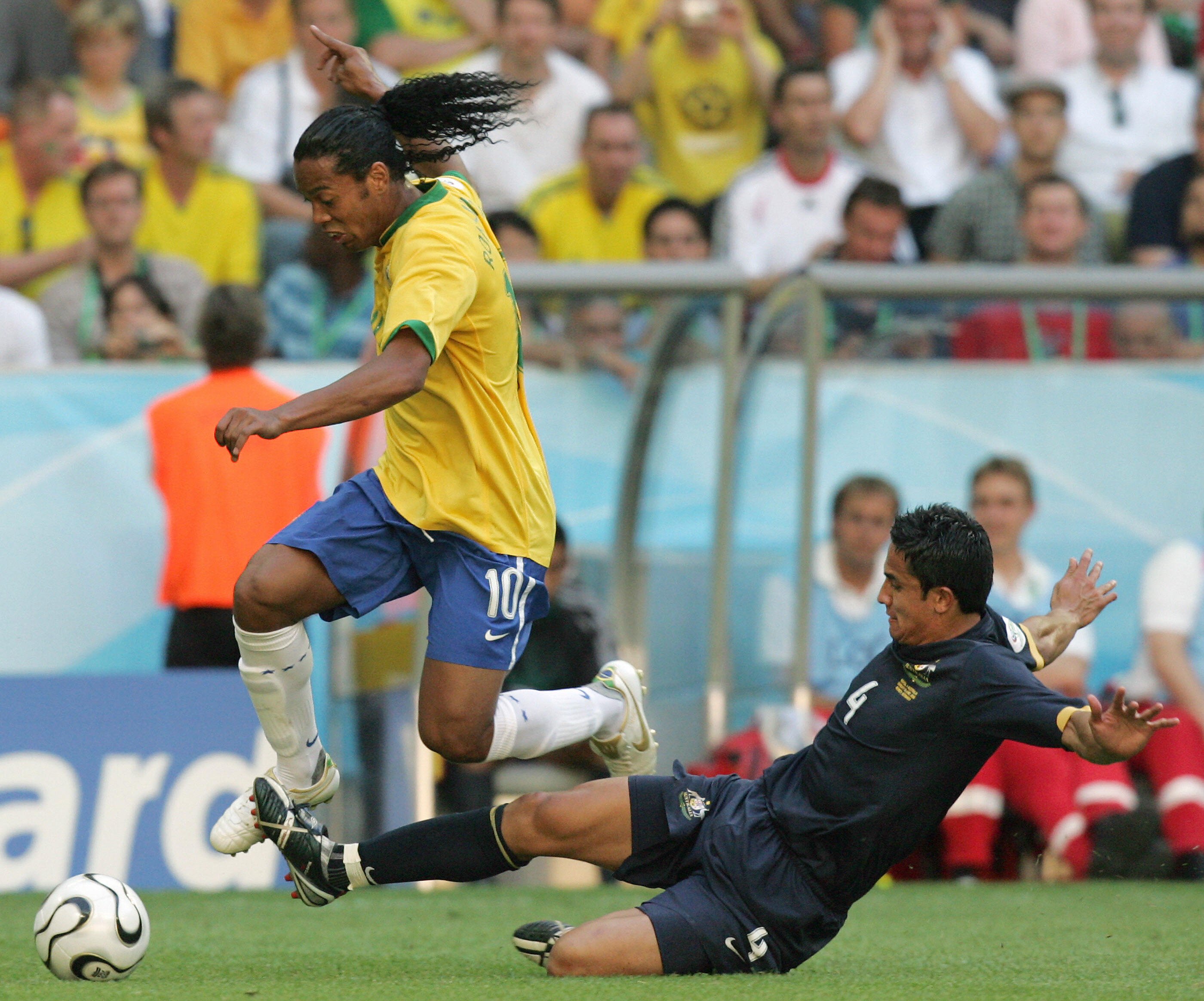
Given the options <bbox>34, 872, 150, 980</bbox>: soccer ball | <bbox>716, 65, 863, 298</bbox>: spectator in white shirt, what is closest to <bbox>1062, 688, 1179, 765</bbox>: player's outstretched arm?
<bbox>34, 872, 150, 980</bbox>: soccer ball

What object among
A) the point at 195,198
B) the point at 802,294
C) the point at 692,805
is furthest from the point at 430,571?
the point at 195,198

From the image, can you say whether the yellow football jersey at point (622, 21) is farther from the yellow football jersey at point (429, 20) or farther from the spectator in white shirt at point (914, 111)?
the spectator in white shirt at point (914, 111)

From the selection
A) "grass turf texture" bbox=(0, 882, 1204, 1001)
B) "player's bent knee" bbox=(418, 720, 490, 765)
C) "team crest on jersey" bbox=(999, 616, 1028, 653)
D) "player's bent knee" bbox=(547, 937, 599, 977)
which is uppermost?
"team crest on jersey" bbox=(999, 616, 1028, 653)

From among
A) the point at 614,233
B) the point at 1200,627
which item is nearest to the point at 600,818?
the point at 1200,627

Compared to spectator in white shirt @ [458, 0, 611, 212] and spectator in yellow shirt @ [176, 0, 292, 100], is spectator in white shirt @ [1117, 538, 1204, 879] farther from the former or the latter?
spectator in yellow shirt @ [176, 0, 292, 100]

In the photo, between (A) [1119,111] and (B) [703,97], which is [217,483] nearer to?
(B) [703,97]

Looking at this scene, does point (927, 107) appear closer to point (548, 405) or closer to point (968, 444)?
point (968, 444)

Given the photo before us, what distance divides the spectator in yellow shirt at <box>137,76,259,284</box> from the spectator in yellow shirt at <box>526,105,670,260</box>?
140 centimetres

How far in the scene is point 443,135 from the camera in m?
4.43

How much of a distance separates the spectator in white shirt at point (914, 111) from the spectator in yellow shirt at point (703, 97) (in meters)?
0.48

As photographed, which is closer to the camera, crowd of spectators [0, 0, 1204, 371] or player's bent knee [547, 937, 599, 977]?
player's bent knee [547, 937, 599, 977]

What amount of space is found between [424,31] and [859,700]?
656cm

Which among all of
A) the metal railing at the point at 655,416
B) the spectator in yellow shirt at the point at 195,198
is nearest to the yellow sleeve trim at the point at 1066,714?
the metal railing at the point at 655,416

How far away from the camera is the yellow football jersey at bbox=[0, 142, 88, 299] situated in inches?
333
